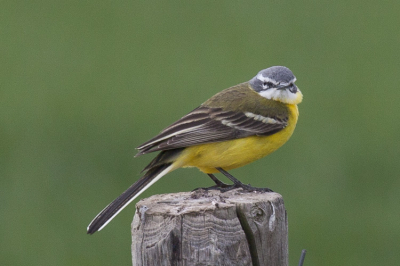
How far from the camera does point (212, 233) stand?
515 cm

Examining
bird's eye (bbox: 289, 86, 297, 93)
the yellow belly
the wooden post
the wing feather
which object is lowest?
the wooden post

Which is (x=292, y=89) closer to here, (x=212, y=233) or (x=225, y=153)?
(x=225, y=153)

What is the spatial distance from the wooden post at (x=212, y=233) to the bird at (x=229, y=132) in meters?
1.00

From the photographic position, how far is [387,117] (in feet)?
42.9

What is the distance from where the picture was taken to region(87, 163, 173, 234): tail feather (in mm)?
5914

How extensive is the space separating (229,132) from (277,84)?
3.17ft

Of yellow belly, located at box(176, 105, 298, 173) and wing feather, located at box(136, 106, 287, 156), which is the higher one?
wing feather, located at box(136, 106, 287, 156)

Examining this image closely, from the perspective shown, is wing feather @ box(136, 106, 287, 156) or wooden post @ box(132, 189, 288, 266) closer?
wooden post @ box(132, 189, 288, 266)

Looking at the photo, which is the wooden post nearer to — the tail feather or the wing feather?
the tail feather

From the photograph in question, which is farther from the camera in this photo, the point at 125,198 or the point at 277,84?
the point at 277,84

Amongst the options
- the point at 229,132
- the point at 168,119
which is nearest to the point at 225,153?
the point at 229,132

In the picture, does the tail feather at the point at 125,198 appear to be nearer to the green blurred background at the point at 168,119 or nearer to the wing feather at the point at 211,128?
the wing feather at the point at 211,128

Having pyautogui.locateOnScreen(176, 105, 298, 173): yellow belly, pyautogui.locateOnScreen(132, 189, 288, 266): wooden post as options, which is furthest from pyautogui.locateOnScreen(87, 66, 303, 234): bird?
Answer: pyautogui.locateOnScreen(132, 189, 288, 266): wooden post

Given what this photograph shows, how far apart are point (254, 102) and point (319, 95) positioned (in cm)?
583
